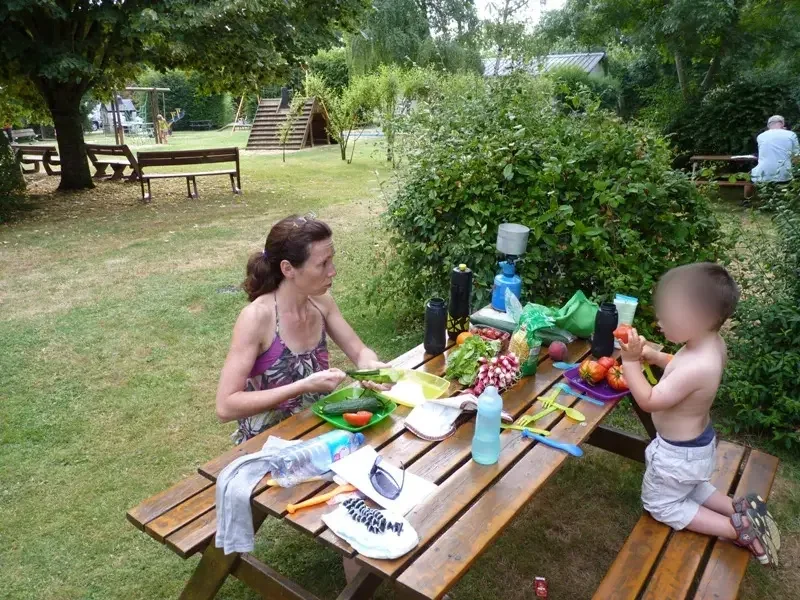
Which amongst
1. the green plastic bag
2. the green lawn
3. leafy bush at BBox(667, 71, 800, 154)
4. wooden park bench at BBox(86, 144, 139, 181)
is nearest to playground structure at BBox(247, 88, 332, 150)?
wooden park bench at BBox(86, 144, 139, 181)

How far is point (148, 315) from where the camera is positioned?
5316 mm

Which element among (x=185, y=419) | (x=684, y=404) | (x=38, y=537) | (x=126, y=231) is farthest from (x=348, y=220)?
(x=684, y=404)

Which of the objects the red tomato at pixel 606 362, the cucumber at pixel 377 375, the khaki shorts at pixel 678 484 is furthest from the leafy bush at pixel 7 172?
the khaki shorts at pixel 678 484

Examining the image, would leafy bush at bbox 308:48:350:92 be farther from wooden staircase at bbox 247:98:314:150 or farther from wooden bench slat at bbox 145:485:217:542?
wooden bench slat at bbox 145:485:217:542

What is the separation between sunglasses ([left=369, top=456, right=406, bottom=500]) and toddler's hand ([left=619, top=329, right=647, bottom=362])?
93 cm

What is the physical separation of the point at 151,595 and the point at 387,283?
9.26 feet

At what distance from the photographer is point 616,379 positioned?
2336 millimetres

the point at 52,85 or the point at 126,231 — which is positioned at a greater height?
the point at 52,85

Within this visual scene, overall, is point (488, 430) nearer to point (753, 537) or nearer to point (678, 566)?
point (678, 566)

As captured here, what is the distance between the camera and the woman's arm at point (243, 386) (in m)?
2.10

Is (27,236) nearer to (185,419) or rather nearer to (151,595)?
(185,419)

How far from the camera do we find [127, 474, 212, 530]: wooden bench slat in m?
1.98

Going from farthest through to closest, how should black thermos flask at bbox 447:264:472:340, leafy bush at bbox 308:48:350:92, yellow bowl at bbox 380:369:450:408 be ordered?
leafy bush at bbox 308:48:350:92, black thermos flask at bbox 447:264:472:340, yellow bowl at bbox 380:369:450:408

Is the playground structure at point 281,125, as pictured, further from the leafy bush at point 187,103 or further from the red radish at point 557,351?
the red radish at point 557,351
